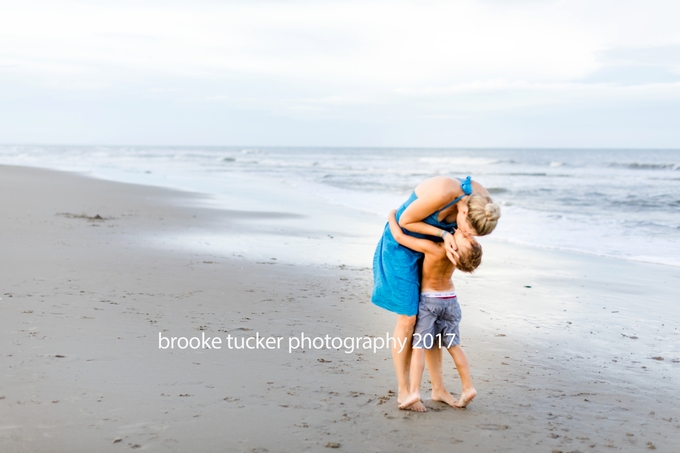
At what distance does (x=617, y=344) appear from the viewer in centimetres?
483

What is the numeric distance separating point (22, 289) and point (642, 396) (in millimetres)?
4821

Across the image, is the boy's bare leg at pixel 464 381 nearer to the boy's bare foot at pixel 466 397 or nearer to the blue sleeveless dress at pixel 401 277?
the boy's bare foot at pixel 466 397

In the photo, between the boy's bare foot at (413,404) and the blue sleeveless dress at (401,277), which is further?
the blue sleeveless dress at (401,277)

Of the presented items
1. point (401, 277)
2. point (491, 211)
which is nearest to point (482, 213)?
point (491, 211)

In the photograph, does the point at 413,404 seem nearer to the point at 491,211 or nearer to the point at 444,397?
the point at 444,397

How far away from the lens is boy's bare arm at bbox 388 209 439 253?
3350mm

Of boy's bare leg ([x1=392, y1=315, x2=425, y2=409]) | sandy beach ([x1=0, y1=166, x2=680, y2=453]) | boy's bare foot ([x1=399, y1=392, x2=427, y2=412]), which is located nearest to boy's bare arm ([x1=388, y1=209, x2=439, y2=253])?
boy's bare leg ([x1=392, y1=315, x2=425, y2=409])

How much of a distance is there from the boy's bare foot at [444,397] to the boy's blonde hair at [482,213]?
99cm

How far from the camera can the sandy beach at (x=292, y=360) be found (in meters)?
2.99

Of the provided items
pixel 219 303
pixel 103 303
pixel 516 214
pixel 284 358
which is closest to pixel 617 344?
pixel 284 358

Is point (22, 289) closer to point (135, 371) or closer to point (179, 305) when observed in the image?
point (179, 305)

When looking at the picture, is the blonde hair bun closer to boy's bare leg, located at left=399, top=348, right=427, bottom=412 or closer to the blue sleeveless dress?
the blue sleeveless dress

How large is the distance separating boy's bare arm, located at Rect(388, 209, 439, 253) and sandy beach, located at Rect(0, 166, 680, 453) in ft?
2.91

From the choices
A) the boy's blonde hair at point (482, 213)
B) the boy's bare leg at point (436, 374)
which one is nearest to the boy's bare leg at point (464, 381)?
the boy's bare leg at point (436, 374)
